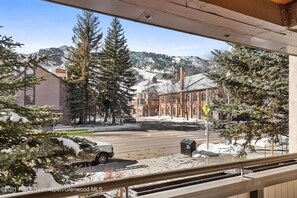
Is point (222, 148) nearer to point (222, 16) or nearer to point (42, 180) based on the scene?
point (42, 180)

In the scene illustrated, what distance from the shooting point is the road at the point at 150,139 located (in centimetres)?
438

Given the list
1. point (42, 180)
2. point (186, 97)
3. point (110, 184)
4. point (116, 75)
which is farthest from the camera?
point (186, 97)

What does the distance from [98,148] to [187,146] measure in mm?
3686

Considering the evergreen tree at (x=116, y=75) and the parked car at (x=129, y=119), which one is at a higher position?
the evergreen tree at (x=116, y=75)

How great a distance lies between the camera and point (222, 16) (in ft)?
3.44

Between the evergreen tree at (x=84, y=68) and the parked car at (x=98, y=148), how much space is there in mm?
514

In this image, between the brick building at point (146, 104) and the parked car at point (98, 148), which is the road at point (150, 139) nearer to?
the parked car at point (98, 148)

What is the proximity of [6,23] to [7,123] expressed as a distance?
1343 millimetres

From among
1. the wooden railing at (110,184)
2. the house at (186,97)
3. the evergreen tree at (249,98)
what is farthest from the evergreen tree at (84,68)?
the wooden railing at (110,184)

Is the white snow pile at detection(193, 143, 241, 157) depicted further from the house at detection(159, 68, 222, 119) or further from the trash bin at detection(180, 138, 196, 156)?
the house at detection(159, 68, 222, 119)

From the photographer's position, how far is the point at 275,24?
46.9 inches

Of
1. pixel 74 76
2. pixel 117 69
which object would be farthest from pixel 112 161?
pixel 117 69

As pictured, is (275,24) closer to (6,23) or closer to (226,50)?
(6,23)

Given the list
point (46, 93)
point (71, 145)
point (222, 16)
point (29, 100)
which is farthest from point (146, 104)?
point (222, 16)
